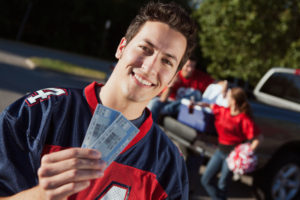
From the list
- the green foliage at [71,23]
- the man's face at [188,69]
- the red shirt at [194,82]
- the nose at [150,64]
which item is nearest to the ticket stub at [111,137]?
the nose at [150,64]

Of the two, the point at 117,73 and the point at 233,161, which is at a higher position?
the point at 117,73

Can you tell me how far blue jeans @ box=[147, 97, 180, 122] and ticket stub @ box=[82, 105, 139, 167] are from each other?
3611 millimetres

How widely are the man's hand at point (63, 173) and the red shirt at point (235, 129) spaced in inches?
129

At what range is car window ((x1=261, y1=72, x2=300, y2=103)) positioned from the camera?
5.63 meters

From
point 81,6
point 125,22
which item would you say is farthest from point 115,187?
point 125,22

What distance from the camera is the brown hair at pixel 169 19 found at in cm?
151

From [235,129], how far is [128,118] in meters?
2.80

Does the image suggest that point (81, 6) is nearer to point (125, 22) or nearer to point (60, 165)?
point (125, 22)

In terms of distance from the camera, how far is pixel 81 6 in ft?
76.4

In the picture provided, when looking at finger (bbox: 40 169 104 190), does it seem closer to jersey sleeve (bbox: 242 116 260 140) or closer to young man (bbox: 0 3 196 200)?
young man (bbox: 0 3 196 200)

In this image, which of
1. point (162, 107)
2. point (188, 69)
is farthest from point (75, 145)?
point (188, 69)

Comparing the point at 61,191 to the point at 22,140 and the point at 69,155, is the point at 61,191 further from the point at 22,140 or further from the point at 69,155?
the point at 22,140

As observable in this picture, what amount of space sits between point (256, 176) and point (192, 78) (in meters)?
1.87

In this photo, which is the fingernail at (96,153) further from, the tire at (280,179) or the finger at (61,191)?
the tire at (280,179)
